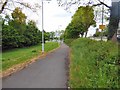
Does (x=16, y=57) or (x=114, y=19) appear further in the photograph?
(x=16, y=57)

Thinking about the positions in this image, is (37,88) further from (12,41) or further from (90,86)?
(12,41)

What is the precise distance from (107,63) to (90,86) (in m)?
0.91

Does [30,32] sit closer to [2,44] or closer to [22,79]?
[2,44]

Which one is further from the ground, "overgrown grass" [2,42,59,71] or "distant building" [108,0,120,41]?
"distant building" [108,0,120,41]

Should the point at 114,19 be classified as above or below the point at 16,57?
above

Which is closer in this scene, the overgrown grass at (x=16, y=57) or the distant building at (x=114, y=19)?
the overgrown grass at (x=16, y=57)

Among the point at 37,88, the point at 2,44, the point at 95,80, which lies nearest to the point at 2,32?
the point at 2,44

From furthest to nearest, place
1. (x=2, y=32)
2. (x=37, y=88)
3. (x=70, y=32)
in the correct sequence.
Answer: (x=70, y=32) → (x=2, y=32) → (x=37, y=88)

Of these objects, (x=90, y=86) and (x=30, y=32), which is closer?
(x=90, y=86)

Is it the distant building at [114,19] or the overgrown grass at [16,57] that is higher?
the distant building at [114,19]

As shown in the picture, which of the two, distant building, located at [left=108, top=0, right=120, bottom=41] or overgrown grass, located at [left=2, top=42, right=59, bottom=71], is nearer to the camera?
overgrown grass, located at [left=2, top=42, right=59, bottom=71]

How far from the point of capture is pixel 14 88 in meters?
12.1

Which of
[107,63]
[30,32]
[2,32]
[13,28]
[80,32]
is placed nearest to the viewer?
[107,63]

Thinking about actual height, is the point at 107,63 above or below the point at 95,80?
above
